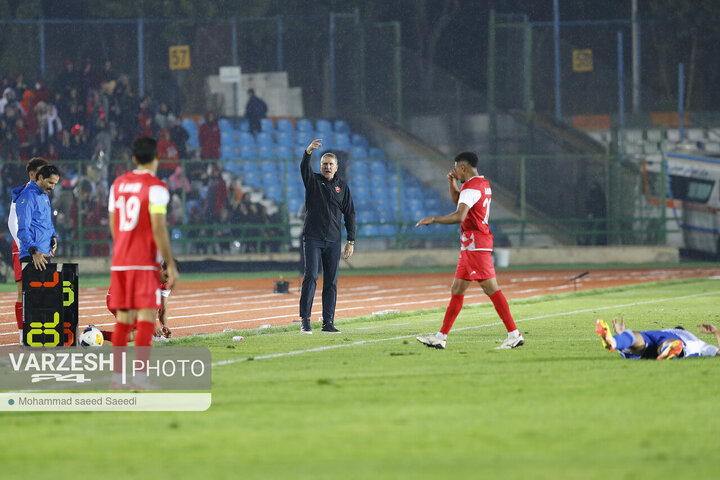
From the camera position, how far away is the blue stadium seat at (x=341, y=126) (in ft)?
124

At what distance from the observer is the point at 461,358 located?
35.4 feet

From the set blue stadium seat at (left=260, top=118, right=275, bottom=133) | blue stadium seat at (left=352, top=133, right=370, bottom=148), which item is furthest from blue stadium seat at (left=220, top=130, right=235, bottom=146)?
blue stadium seat at (left=352, top=133, right=370, bottom=148)

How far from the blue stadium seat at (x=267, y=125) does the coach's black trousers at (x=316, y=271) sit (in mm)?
23307

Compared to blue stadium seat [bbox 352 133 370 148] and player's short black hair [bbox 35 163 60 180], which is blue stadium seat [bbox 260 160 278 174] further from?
player's short black hair [bbox 35 163 60 180]

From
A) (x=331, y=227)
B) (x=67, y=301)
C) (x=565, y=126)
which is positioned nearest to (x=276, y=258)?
(x=565, y=126)

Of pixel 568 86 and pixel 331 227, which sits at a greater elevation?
pixel 568 86

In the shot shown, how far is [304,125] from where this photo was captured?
37344 millimetres

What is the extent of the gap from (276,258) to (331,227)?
1817 centimetres

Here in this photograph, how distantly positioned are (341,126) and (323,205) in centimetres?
2428

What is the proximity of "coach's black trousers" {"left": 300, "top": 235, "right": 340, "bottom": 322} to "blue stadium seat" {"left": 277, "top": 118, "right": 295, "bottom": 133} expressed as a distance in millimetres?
23472

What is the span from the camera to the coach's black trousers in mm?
13703

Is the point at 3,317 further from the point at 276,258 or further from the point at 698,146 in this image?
the point at 698,146

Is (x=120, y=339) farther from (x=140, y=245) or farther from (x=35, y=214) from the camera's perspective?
(x=35, y=214)
